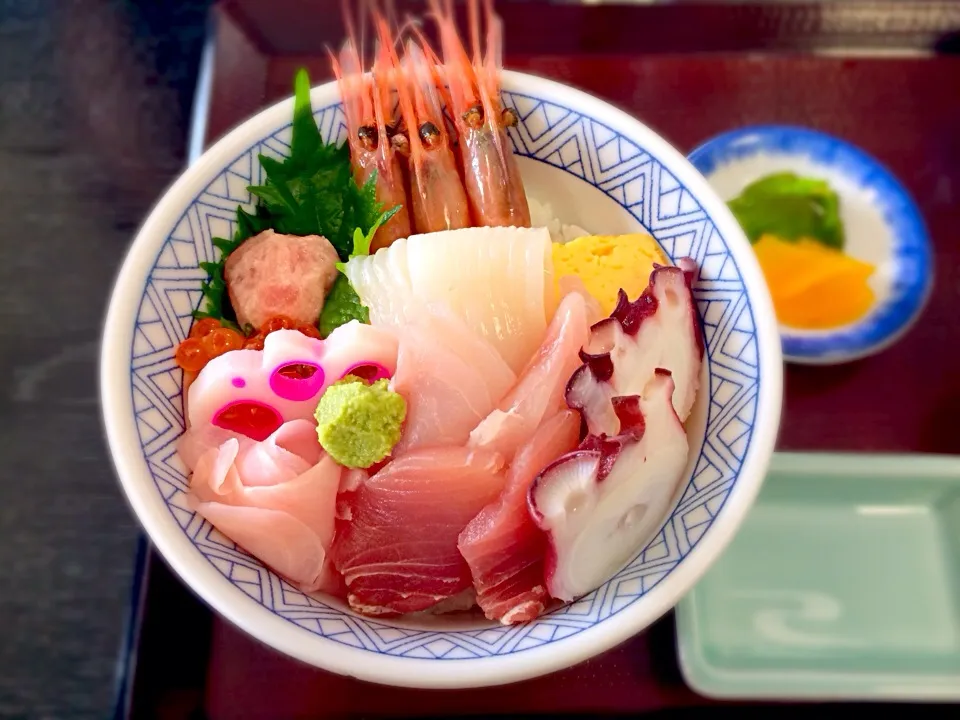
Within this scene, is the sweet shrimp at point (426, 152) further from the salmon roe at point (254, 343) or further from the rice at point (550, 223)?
the salmon roe at point (254, 343)

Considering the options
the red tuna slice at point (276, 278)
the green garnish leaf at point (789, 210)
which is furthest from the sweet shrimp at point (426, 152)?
the green garnish leaf at point (789, 210)

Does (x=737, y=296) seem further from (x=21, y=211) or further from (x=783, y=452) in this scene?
(x=21, y=211)

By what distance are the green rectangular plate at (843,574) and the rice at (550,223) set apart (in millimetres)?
600

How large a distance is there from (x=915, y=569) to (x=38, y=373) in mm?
1912

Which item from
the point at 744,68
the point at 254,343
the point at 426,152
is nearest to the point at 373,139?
the point at 426,152

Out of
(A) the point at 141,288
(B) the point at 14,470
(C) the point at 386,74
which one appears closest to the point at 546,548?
(A) the point at 141,288

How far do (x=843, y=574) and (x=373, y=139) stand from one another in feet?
4.01

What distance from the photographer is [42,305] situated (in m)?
1.76

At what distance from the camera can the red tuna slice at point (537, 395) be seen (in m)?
1.05

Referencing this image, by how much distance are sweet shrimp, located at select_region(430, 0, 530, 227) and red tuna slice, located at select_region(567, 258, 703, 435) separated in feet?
1.14

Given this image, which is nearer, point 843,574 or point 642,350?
point 642,350

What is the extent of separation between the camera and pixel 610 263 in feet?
4.02

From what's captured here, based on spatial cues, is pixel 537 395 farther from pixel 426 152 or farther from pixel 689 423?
pixel 426 152

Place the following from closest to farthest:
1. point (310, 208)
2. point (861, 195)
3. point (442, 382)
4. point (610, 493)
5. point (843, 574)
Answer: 1. point (610, 493)
2. point (442, 382)
3. point (310, 208)
4. point (843, 574)
5. point (861, 195)
